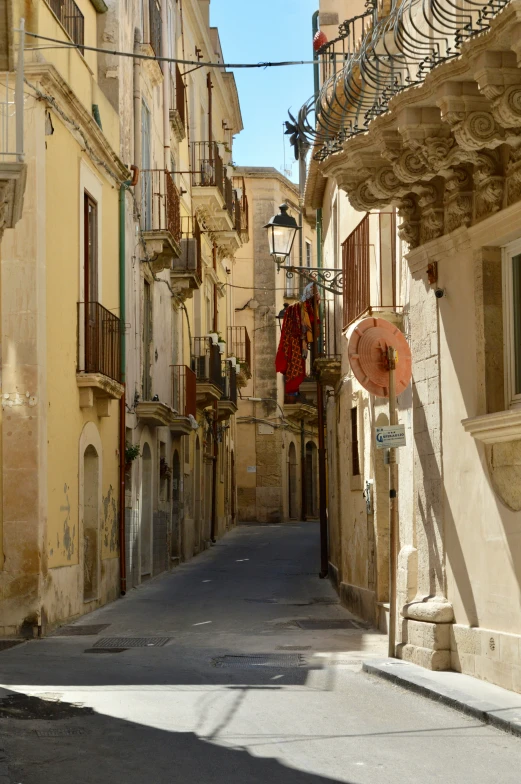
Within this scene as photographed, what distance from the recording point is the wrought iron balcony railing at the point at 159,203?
22.8 metres

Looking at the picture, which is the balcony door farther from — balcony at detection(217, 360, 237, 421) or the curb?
balcony at detection(217, 360, 237, 421)

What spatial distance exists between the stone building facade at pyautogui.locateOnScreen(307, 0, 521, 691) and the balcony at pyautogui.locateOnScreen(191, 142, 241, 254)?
1827cm

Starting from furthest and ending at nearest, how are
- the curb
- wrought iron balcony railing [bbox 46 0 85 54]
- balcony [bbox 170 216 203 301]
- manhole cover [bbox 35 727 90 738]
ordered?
balcony [bbox 170 216 203 301] < wrought iron balcony railing [bbox 46 0 85 54] < the curb < manhole cover [bbox 35 727 90 738]

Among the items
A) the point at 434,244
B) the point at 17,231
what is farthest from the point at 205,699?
the point at 17,231

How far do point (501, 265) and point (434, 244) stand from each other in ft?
3.21

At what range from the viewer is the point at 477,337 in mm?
9977

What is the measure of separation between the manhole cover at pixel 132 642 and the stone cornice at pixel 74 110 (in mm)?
6559

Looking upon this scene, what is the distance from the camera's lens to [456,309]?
412 inches

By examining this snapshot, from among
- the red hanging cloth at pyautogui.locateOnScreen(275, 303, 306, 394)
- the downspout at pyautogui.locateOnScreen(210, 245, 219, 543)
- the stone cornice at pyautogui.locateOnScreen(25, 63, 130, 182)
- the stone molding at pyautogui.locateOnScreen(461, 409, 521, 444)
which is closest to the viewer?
→ the stone molding at pyautogui.locateOnScreen(461, 409, 521, 444)

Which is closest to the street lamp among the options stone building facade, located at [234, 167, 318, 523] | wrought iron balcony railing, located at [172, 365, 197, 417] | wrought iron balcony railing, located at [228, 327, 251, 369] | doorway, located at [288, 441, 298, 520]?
wrought iron balcony railing, located at [172, 365, 197, 417]

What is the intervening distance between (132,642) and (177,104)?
1687 centimetres

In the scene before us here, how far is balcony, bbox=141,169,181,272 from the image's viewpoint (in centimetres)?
2233

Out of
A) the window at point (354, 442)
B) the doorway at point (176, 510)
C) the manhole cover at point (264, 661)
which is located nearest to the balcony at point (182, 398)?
the doorway at point (176, 510)

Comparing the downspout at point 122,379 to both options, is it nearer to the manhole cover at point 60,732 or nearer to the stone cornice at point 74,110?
the stone cornice at point 74,110
